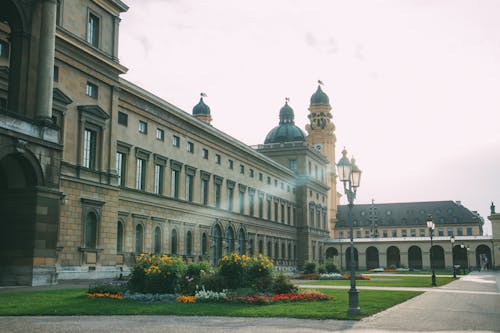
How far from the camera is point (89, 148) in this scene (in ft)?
132

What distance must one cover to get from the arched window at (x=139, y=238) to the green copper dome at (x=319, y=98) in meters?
97.3

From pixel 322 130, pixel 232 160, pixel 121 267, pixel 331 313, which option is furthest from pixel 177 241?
pixel 322 130

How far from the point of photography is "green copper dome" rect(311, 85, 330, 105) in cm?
14079

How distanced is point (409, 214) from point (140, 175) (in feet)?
393

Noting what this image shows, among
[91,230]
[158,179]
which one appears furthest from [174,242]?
[91,230]

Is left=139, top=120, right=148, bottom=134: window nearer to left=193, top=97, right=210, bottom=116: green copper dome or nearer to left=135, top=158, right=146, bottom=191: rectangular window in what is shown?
left=135, top=158, right=146, bottom=191: rectangular window

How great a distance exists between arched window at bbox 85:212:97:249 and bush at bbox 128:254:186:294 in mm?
13979

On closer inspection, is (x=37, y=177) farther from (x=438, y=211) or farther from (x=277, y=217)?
(x=438, y=211)

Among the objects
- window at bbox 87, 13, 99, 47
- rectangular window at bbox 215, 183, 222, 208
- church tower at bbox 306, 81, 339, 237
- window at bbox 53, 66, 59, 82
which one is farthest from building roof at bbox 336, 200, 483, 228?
window at bbox 53, 66, 59, 82

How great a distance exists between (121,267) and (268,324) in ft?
97.3

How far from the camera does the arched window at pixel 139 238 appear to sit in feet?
158

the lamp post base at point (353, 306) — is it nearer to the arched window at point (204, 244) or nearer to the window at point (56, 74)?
the window at point (56, 74)

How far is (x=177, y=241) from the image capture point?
55.4 metres

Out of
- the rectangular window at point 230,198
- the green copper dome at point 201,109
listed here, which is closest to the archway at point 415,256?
the green copper dome at point 201,109
